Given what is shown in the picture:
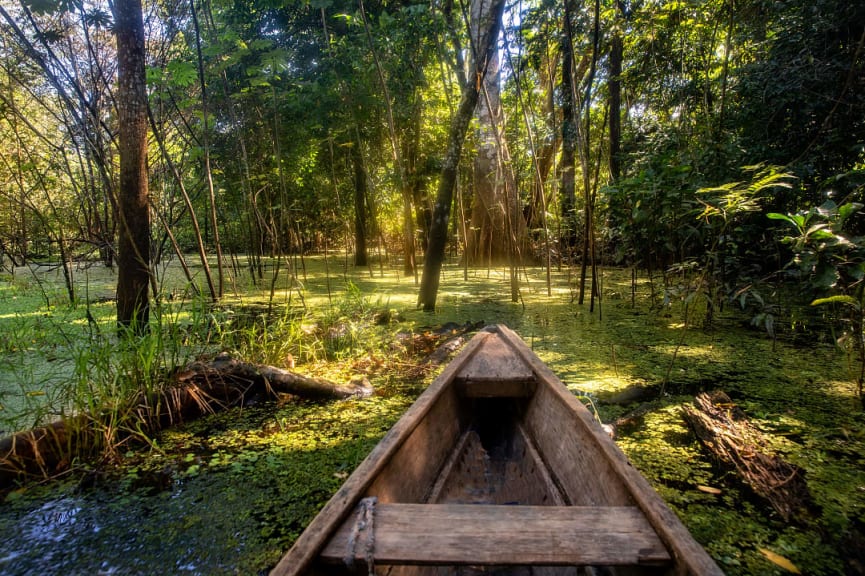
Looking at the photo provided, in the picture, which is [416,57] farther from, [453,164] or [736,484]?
[736,484]

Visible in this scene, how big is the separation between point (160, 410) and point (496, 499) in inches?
66.7

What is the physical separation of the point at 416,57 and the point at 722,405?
17.9 feet

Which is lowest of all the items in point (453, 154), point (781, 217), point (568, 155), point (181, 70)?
point (781, 217)

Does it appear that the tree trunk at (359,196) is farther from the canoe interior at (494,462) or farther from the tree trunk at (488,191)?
the canoe interior at (494,462)

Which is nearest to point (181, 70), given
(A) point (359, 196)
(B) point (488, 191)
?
(A) point (359, 196)

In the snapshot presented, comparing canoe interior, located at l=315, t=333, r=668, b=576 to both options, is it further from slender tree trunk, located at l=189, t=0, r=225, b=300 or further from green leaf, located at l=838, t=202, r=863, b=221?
slender tree trunk, located at l=189, t=0, r=225, b=300

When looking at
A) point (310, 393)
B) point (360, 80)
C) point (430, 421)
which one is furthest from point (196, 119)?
point (430, 421)

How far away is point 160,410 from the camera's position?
7.24 feet

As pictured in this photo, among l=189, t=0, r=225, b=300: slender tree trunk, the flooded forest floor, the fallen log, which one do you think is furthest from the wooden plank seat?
l=189, t=0, r=225, b=300: slender tree trunk

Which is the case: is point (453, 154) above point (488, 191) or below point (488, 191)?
below

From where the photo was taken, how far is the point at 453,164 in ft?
14.0

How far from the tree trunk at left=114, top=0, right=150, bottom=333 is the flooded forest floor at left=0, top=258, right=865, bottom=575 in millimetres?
595

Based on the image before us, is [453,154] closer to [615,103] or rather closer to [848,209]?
[848,209]

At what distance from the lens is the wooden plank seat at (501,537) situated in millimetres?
870
